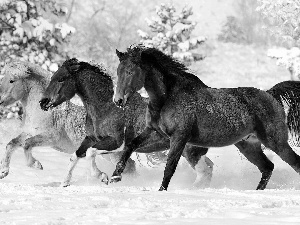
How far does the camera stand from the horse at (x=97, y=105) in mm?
9758

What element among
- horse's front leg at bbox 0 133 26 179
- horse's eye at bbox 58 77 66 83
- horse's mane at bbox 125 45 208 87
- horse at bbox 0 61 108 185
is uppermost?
horse's mane at bbox 125 45 208 87

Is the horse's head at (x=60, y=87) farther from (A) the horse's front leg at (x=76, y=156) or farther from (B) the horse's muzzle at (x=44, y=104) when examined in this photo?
(A) the horse's front leg at (x=76, y=156)

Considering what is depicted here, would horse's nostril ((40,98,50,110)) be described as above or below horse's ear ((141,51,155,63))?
below

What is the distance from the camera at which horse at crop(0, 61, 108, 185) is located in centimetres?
1145

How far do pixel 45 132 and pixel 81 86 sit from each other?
1.81 metres

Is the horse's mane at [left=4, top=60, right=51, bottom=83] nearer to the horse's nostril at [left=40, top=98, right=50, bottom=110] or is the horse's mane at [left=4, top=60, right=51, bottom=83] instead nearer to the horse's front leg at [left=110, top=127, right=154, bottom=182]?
the horse's nostril at [left=40, top=98, right=50, bottom=110]

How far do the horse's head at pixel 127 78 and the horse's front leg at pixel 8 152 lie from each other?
3.13m

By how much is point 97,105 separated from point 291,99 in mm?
2795

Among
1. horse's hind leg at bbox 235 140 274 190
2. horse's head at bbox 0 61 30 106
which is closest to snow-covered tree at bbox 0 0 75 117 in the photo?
horse's head at bbox 0 61 30 106

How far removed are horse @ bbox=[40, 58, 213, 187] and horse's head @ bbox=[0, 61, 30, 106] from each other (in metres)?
1.69

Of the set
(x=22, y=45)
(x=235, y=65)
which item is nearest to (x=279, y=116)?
(x=22, y=45)

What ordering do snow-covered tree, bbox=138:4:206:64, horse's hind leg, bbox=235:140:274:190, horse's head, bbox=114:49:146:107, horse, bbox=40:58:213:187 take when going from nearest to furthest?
horse's head, bbox=114:49:146:107
horse, bbox=40:58:213:187
horse's hind leg, bbox=235:140:274:190
snow-covered tree, bbox=138:4:206:64

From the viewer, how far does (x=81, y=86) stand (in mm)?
10000

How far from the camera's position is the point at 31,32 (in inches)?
791
